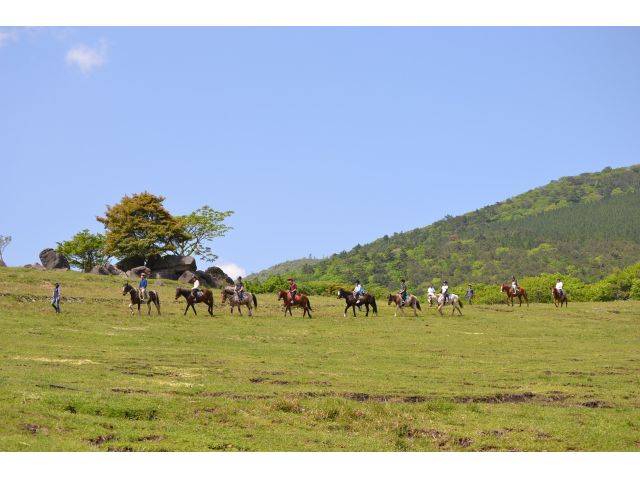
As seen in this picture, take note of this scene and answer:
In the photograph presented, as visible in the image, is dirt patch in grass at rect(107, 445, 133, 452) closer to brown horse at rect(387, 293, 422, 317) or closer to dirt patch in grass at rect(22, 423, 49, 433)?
dirt patch in grass at rect(22, 423, 49, 433)

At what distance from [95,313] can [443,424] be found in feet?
99.4

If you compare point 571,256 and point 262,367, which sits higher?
point 571,256

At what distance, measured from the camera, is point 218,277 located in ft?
281

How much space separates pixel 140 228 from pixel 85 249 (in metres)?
15.5

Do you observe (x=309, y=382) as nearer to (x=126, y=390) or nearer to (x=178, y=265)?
(x=126, y=390)

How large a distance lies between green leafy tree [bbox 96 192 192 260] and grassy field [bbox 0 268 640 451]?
3436 cm

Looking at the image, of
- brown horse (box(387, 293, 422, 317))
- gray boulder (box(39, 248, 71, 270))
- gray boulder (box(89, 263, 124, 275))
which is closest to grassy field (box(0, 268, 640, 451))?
brown horse (box(387, 293, 422, 317))

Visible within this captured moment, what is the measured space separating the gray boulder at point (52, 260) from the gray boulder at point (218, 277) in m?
14.9

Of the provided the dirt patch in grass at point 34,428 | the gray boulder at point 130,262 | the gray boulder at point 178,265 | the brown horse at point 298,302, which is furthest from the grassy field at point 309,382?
the gray boulder at point 130,262

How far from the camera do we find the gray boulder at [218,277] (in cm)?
8419

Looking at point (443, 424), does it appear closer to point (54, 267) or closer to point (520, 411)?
point (520, 411)

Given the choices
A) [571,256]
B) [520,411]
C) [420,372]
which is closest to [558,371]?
[420,372]

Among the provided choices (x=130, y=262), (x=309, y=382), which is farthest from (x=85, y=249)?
(x=309, y=382)

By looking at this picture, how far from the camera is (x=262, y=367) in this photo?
99.5 feet
